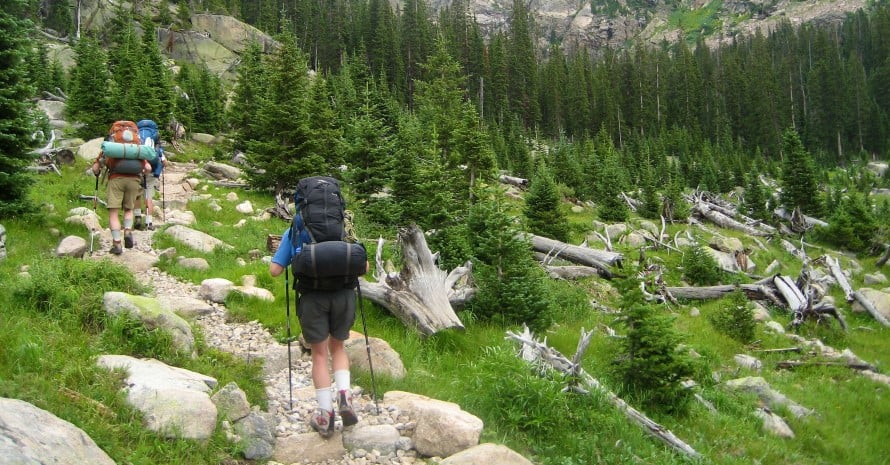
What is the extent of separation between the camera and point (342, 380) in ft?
17.7

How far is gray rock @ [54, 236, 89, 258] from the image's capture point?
9570mm

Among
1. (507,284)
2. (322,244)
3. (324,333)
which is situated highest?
(322,244)

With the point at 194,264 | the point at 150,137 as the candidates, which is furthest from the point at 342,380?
the point at 150,137

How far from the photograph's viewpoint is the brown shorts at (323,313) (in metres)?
5.33

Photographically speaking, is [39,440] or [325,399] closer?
[39,440]

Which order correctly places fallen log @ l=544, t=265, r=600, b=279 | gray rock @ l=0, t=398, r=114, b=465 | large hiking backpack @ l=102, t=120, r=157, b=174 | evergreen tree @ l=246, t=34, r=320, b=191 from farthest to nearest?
evergreen tree @ l=246, t=34, r=320, b=191
fallen log @ l=544, t=265, r=600, b=279
large hiking backpack @ l=102, t=120, r=157, b=174
gray rock @ l=0, t=398, r=114, b=465

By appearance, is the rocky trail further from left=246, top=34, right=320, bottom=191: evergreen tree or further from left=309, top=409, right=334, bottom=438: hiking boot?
left=246, top=34, right=320, bottom=191: evergreen tree

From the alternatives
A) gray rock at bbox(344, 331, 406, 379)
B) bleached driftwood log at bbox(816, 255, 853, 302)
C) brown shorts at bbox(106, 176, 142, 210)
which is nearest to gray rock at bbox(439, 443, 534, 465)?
gray rock at bbox(344, 331, 406, 379)

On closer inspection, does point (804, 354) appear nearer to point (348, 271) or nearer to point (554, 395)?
point (554, 395)

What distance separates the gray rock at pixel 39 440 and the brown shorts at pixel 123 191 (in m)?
7.33

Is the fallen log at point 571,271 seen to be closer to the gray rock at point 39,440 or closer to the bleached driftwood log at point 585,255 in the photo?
the bleached driftwood log at point 585,255

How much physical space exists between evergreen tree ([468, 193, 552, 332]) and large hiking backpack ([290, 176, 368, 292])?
15.1 ft

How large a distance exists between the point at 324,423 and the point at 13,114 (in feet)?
33.4

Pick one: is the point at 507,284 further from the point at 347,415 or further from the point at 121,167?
the point at 121,167
